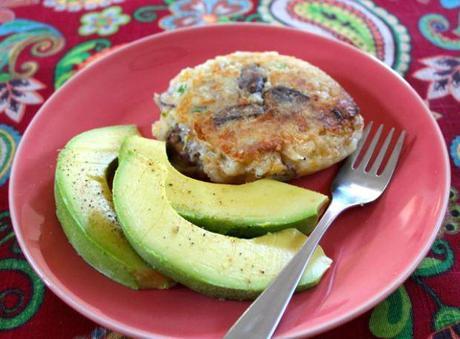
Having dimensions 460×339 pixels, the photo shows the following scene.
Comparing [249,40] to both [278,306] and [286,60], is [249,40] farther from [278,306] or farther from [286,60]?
[278,306]

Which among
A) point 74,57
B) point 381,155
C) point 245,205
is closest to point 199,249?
point 245,205

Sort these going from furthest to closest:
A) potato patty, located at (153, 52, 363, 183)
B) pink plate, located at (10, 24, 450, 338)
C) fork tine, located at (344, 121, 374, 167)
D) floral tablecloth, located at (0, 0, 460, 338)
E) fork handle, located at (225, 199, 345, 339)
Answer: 1. fork tine, located at (344, 121, 374, 167)
2. potato patty, located at (153, 52, 363, 183)
3. floral tablecloth, located at (0, 0, 460, 338)
4. pink plate, located at (10, 24, 450, 338)
5. fork handle, located at (225, 199, 345, 339)

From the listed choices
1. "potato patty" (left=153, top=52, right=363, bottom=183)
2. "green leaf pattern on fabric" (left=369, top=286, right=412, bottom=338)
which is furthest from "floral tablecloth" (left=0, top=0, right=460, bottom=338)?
"potato patty" (left=153, top=52, right=363, bottom=183)

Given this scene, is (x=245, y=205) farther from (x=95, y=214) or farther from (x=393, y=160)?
(x=393, y=160)

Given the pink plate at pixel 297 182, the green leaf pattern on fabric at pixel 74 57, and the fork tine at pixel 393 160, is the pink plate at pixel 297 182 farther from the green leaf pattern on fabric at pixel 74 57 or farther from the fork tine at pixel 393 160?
the green leaf pattern on fabric at pixel 74 57

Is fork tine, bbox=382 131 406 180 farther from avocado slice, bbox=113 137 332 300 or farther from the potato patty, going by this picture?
avocado slice, bbox=113 137 332 300
